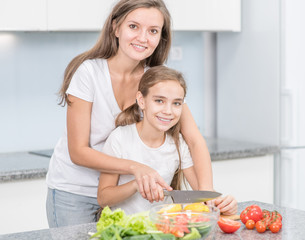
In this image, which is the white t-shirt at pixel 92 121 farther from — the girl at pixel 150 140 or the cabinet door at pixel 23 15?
the cabinet door at pixel 23 15

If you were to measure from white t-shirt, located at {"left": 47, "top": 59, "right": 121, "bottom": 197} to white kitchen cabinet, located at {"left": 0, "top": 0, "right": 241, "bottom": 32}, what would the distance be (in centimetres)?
60

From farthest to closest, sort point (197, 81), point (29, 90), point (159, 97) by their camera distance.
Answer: point (197, 81)
point (29, 90)
point (159, 97)

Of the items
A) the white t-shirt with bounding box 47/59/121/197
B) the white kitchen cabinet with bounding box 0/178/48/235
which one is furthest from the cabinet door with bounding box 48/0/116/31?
the white t-shirt with bounding box 47/59/121/197

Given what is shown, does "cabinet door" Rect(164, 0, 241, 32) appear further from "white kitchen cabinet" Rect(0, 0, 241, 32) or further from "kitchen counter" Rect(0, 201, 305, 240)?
"kitchen counter" Rect(0, 201, 305, 240)

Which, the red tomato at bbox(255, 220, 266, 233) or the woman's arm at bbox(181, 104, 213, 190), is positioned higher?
the woman's arm at bbox(181, 104, 213, 190)

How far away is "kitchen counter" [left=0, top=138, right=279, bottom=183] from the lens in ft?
7.44

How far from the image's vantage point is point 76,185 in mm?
1806

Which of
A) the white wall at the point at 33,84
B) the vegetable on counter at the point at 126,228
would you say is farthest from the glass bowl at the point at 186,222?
the white wall at the point at 33,84

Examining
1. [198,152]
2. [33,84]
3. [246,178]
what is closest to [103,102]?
[198,152]

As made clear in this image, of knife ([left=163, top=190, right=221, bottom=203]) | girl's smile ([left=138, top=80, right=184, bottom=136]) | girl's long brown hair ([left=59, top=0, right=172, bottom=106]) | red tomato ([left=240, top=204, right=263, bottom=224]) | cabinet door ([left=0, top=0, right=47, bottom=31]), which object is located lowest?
red tomato ([left=240, top=204, right=263, bottom=224])

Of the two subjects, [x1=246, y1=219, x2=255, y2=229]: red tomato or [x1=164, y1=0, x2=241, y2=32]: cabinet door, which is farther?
[x1=164, y1=0, x2=241, y2=32]: cabinet door

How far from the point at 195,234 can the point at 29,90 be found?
1.81 m

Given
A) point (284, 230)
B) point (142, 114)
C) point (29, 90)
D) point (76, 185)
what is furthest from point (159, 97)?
point (29, 90)

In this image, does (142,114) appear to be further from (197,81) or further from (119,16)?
(197,81)
